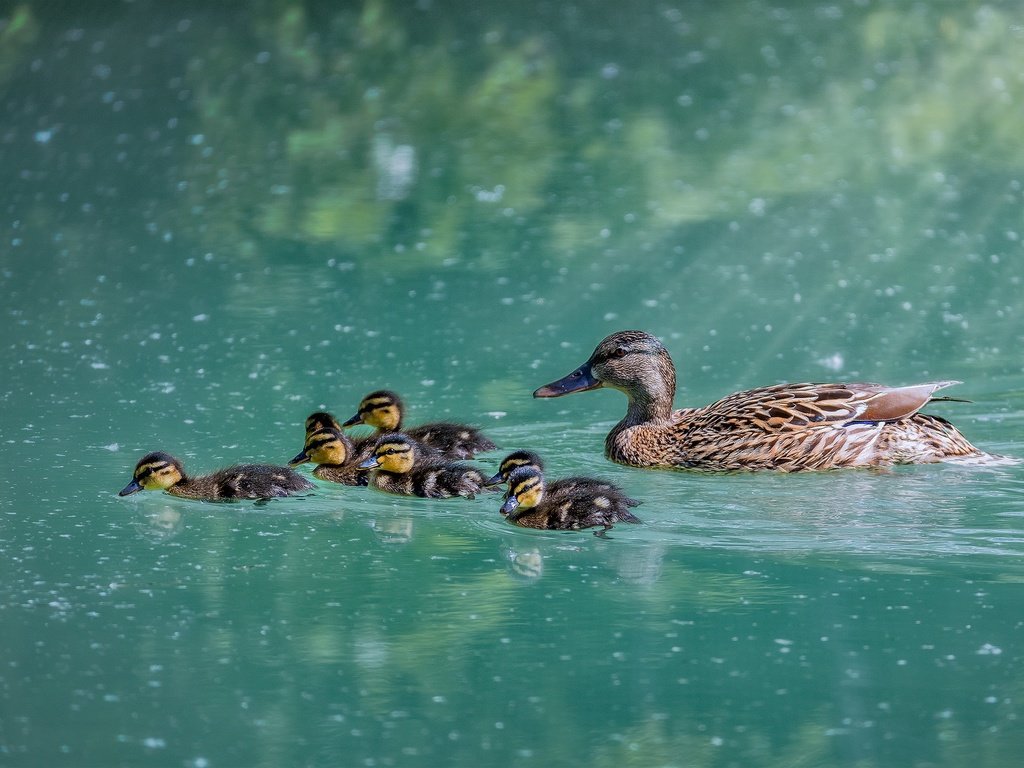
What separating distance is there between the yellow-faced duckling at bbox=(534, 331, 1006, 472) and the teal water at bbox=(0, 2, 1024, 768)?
12 centimetres

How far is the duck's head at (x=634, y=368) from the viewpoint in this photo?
676 centimetres

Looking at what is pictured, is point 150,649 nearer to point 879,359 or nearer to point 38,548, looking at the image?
point 38,548

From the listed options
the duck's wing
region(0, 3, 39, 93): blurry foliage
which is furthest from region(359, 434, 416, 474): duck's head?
region(0, 3, 39, 93): blurry foliage

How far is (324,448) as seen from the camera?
20.2 ft

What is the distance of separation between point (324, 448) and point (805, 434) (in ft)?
5.35

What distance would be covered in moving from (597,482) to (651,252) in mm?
3852

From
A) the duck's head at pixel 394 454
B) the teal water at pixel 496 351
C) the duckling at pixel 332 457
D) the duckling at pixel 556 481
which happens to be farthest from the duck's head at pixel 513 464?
the duckling at pixel 332 457

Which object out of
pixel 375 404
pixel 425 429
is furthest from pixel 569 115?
pixel 425 429

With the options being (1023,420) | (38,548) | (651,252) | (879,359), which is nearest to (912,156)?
(651,252)

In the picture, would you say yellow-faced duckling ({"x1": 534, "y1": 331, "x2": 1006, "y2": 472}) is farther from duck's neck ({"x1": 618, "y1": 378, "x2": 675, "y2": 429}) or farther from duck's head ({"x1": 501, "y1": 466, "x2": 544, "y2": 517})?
duck's head ({"x1": 501, "y1": 466, "x2": 544, "y2": 517})

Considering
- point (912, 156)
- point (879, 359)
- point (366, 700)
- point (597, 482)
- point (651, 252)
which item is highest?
point (912, 156)

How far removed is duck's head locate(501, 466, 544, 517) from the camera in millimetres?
5535

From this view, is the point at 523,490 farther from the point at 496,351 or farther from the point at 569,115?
the point at 569,115

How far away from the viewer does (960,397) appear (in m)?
7.23
